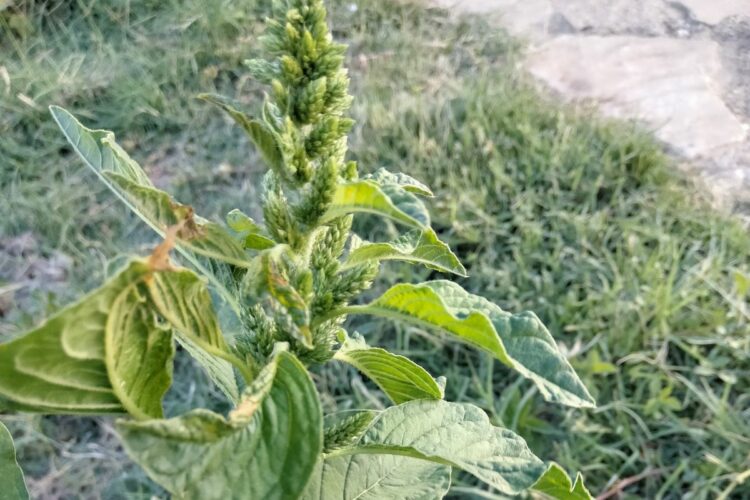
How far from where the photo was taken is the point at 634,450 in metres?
1.78

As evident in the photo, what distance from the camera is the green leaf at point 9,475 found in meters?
0.71

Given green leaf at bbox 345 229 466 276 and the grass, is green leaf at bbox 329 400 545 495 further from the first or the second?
the grass

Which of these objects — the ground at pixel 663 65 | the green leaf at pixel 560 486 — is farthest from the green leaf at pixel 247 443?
the ground at pixel 663 65

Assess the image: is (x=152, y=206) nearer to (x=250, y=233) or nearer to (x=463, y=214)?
(x=250, y=233)

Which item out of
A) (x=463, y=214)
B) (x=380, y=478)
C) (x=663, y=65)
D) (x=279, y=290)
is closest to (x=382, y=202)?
Result: (x=279, y=290)

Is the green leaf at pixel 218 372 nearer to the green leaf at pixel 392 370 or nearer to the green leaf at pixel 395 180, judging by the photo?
the green leaf at pixel 392 370

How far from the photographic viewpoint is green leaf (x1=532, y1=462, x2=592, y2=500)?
632 millimetres

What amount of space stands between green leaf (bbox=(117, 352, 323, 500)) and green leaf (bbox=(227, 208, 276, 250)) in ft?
0.52

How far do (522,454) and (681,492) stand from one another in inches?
50.2

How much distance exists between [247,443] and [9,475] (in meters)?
0.34

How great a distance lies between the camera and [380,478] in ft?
2.50

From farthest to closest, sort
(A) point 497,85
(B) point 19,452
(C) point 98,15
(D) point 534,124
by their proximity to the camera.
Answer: (C) point 98,15
(A) point 497,85
(D) point 534,124
(B) point 19,452

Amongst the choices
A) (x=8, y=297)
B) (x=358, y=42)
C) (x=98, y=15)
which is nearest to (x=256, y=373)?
(x=8, y=297)

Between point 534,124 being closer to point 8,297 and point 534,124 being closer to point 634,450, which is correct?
point 634,450
